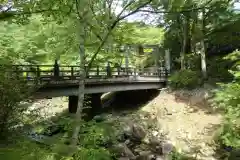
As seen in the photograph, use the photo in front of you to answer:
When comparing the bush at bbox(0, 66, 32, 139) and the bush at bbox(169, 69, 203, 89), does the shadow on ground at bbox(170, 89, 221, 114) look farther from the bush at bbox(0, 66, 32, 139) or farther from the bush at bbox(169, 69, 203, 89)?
the bush at bbox(0, 66, 32, 139)

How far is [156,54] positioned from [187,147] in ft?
69.7

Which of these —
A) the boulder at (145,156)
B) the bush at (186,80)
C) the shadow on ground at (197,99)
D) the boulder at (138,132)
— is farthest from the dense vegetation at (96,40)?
the boulder at (138,132)

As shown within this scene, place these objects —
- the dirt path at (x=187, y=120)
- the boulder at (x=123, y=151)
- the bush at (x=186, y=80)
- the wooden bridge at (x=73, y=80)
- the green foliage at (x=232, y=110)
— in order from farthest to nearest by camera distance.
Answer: the bush at (x=186, y=80) → the dirt path at (x=187, y=120) → the boulder at (x=123, y=151) → the wooden bridge at (x=73, y=80) → the green foliage at (x=232, y=110)

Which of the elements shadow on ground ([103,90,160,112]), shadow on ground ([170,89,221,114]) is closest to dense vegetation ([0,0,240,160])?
shadow on ground ([170,89,221,114])

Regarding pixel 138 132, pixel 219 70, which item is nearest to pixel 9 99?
pixel 138 132

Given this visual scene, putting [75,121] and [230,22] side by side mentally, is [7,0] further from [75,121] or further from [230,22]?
[230,22]

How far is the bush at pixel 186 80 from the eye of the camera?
1989cm

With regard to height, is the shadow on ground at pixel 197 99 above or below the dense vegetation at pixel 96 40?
below

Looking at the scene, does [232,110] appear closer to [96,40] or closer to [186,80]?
[96,40]

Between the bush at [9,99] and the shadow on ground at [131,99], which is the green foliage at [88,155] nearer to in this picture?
the bush at [9,99]

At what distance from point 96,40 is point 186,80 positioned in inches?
436

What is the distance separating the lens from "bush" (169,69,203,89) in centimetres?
1989

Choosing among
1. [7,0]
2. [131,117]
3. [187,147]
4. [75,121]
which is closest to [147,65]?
[131,117]

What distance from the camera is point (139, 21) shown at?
441 inches
